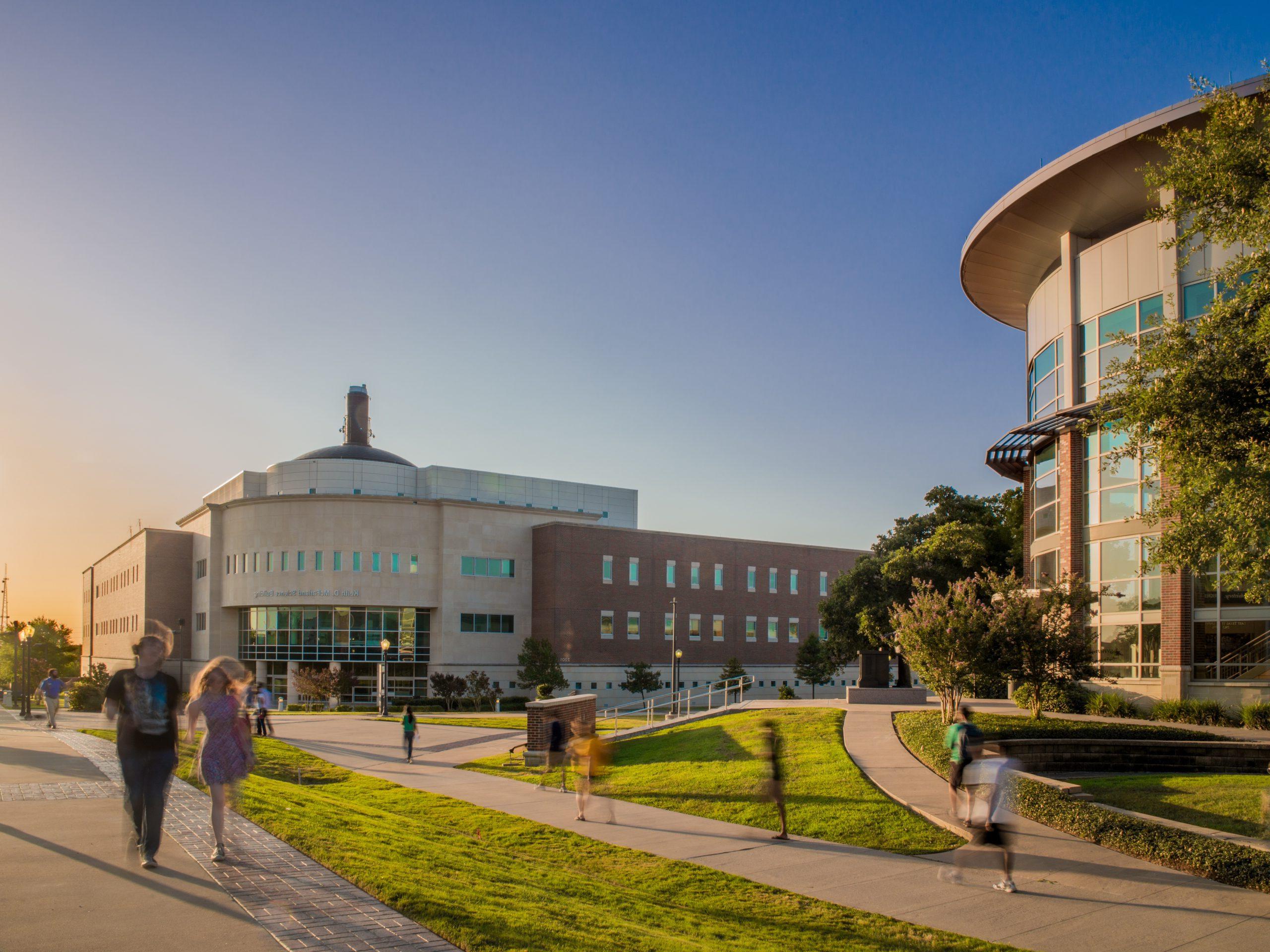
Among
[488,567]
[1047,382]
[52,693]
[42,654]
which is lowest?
[42,654]

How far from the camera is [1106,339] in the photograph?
95.7 feet

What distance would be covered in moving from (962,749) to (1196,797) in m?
6.09

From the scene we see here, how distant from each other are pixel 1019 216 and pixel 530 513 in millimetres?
47786

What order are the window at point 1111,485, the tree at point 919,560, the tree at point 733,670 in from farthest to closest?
the tree at point 733,670
the tree at point 919,560
the window at point 1111,485

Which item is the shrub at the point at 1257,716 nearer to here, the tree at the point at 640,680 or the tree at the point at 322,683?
the tree at the point at 640,680

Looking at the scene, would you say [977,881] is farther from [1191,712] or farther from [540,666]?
[540,666]

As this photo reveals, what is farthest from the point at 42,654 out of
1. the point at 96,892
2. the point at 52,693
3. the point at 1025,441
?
the point at 96,892

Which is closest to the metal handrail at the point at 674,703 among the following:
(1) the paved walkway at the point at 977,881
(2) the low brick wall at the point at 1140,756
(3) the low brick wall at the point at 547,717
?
(3) the low brick wall at the point at 547,717

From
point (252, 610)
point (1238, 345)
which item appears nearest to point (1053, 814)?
point (1238, 345)

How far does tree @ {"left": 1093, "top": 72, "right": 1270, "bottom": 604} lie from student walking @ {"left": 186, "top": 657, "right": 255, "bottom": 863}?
45.7 ft

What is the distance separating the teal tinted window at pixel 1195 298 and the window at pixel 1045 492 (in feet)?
20.4

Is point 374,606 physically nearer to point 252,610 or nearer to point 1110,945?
point 252,610

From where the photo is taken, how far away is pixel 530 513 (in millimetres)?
73125

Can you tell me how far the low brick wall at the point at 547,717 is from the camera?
24141mm
